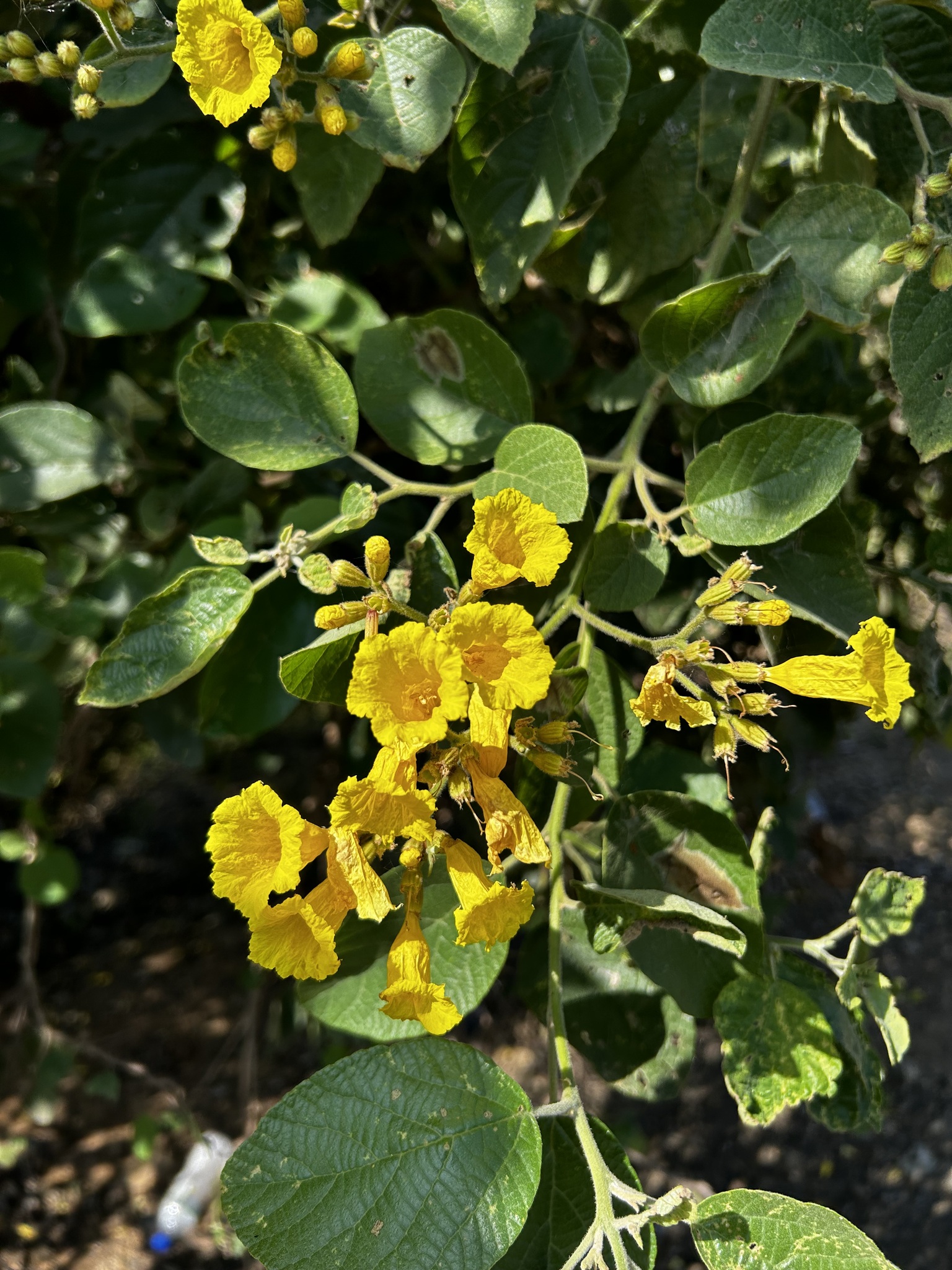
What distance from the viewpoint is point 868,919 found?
1.03 meters

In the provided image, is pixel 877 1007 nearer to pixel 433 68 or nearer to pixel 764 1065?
pixel 764 1065

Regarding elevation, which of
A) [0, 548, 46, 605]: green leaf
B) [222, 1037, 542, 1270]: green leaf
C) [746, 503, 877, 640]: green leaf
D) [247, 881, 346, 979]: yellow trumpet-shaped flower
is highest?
[746, 503, 877, 640]: green leaf

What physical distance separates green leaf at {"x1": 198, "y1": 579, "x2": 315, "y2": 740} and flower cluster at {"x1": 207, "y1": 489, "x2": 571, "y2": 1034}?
0.33 metres

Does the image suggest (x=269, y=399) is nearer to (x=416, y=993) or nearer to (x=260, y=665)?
(x=260, y=665)

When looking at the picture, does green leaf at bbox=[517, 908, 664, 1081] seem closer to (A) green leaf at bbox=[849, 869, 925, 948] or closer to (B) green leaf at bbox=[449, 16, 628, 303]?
(A) green leaf at bbox=[849, 869, 925, 948]

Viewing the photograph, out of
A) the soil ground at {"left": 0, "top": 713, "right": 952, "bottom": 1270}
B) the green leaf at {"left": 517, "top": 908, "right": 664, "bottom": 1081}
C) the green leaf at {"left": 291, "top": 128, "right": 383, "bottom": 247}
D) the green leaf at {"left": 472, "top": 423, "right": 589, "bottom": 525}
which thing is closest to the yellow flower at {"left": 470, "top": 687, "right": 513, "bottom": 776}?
the green leaf at {"left": 472, "top": 423, "right": 589, "bottom": 525}

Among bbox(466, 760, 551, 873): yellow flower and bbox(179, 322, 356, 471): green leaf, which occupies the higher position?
bbox(179, 322, 356, 471): green leaf

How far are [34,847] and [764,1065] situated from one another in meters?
1.54

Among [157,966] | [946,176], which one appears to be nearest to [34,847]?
[157,966]

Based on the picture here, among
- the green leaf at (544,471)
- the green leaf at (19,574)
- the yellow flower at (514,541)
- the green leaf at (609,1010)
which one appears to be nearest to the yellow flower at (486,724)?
the yellow flower at (514,541)

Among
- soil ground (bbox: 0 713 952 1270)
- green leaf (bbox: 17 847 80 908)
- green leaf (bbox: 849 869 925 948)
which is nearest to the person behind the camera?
green leaf (bbox: 849 869 925 948)

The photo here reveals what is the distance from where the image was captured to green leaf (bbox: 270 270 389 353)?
1285 millimetres

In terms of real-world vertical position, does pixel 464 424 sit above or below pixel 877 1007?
above

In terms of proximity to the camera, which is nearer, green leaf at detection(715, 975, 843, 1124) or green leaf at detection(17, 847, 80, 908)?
green leaf at detection(715, 975, 843, 1124)
